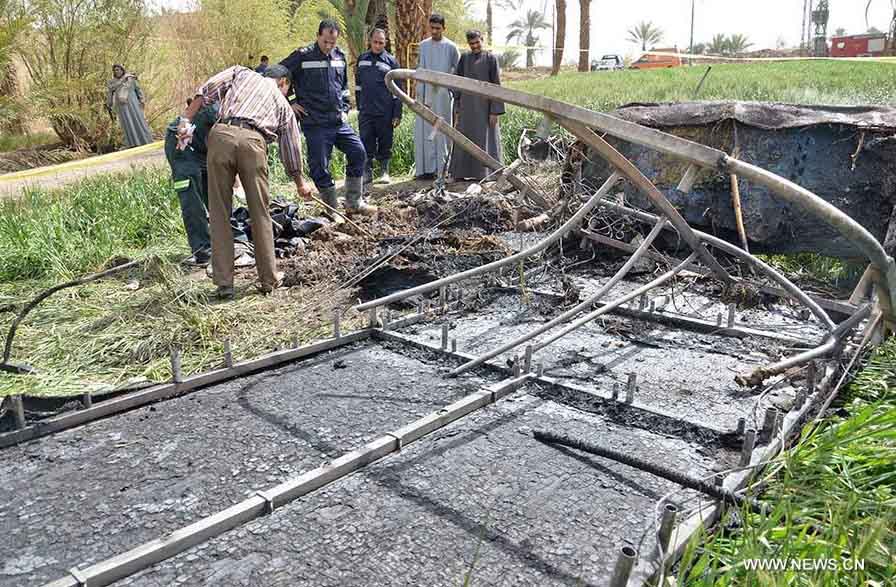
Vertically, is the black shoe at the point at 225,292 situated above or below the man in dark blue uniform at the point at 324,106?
below

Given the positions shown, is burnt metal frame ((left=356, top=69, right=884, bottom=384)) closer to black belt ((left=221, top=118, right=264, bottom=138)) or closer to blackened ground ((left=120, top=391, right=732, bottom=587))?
blackened ground ((left=120, top=391, right=732, bottom=587))

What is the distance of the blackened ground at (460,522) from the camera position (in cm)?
205

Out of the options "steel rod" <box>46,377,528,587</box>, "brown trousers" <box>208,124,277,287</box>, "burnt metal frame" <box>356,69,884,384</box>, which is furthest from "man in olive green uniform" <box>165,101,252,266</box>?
"steel rod" <box>46,377,528,587</box>

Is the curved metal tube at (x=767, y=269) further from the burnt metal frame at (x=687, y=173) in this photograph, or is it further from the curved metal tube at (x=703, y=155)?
the curved metal tube at (x=703, y=155)

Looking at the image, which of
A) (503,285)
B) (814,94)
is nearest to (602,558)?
(503,285)

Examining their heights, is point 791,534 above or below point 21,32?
below

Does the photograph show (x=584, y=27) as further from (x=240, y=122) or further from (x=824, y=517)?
(x=824, y=517)

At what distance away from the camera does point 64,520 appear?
2.31m

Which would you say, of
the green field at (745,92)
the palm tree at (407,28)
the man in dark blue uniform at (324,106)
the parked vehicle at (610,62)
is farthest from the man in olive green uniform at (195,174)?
the parked vehicle at (610,62)

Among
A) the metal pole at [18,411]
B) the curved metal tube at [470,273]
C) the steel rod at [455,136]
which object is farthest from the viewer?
the steel rod at [455,136]

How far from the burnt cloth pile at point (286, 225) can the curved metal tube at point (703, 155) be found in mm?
3525

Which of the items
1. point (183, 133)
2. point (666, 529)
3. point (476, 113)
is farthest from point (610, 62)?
point (666, 529)

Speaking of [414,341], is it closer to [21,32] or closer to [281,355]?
[281,355]

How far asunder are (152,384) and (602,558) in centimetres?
234
